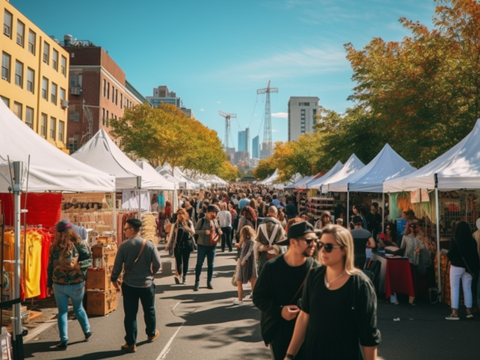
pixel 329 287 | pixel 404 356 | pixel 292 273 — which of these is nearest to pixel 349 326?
pixel 329 287

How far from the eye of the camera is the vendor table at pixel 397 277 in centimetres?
890

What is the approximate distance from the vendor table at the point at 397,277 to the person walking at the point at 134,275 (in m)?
5.04

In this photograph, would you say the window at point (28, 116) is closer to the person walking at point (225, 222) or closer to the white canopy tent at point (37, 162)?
the person walking at point (225, 222)

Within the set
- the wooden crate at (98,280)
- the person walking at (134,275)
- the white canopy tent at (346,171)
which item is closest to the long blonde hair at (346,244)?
the person walking at (134,275)

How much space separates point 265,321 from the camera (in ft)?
12.2

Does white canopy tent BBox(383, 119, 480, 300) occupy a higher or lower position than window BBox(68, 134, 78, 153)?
lower

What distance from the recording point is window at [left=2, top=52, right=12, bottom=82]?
96.4 ft

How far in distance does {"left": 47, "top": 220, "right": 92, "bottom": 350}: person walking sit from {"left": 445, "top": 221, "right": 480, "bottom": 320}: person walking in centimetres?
620

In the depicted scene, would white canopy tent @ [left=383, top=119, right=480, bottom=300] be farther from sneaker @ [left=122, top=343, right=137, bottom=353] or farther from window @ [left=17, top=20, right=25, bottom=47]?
window @ [left=17, top=20, right=25, bottom=47]

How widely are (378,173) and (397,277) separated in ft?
21.1

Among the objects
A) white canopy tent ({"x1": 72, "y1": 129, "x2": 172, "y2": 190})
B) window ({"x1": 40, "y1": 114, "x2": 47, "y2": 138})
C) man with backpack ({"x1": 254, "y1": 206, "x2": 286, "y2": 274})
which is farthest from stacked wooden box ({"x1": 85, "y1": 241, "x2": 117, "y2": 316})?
window ({"x1": 40, "y1": 114, "x2": 47, "y2": 138})

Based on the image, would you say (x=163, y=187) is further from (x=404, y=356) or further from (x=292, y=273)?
(x=292, y=273)

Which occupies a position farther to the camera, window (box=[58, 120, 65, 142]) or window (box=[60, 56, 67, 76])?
window (box=[60, 56, 67, 76])

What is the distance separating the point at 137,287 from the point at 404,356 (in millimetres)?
3754
